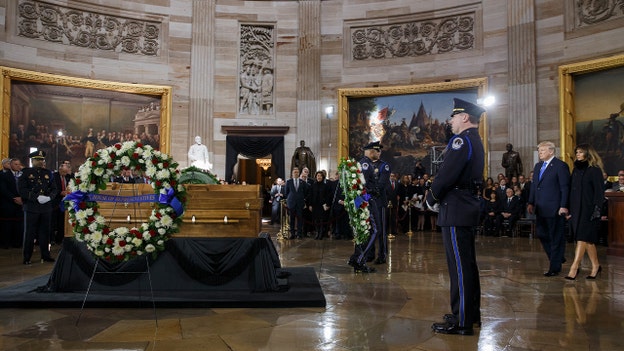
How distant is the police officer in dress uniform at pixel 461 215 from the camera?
12.4 ft

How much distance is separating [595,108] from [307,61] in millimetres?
9788

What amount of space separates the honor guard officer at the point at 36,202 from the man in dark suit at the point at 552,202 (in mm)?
7866

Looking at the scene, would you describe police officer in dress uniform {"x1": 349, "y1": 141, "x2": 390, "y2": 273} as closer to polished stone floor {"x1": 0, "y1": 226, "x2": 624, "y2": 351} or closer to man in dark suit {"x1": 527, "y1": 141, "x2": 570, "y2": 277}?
polished stone floor {"x1": 0, "y1": 226, "x2": 624, "y2": 351}

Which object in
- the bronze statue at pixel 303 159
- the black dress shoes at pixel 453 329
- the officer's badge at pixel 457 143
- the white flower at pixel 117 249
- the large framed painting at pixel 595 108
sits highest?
the large framed painting at pixel 595 108

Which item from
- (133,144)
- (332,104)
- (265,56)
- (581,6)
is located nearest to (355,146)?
(332,104)

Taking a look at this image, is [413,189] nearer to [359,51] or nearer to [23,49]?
[359,51]

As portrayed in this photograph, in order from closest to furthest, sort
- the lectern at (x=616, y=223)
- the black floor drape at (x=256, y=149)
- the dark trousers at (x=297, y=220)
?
the lectern at (x=616, y=223)
the dark trousers at (x=297, y=220)
the black floor drape at (x=256, y=149)

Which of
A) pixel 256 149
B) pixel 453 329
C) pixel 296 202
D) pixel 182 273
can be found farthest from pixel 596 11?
pixel 182 273

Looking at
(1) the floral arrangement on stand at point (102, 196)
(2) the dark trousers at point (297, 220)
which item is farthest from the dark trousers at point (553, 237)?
(2) the dark trousers at point (297, 220)

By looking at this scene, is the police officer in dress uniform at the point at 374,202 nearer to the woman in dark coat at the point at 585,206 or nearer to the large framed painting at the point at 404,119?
the woman in dark coat at the point at 585,206

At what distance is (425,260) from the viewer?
7883 millimetres

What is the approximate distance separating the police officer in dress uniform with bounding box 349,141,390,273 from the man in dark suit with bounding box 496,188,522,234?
21.8 ft

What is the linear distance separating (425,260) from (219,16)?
13.6 m

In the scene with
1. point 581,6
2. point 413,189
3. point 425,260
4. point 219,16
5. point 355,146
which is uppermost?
point 219,16
